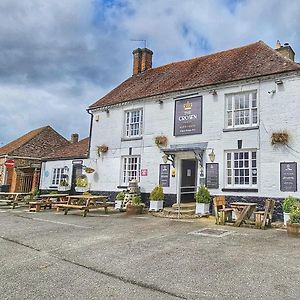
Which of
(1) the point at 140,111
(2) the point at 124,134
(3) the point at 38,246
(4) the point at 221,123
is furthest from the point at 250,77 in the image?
(3) the point at 38,246

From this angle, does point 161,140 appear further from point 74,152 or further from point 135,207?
point 74,152

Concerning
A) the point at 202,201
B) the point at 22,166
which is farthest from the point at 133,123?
the point at 22,166

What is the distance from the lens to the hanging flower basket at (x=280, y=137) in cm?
1272

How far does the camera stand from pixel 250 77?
13.9 metres

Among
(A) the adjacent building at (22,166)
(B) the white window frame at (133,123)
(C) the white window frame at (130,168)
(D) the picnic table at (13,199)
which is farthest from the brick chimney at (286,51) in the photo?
(A) the adjacent building at (22,166)

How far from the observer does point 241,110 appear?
564 inches

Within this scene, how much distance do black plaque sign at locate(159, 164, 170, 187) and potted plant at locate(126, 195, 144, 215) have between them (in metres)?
1.52

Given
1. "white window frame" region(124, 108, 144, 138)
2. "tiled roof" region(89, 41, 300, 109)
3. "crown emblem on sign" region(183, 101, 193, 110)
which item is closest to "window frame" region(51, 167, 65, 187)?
"tiled roof" region(89, 41, 300, 109)

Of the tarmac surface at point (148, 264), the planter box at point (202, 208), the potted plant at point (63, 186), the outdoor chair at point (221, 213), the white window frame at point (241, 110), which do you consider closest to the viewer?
the tarmac surface at point (148, 264)

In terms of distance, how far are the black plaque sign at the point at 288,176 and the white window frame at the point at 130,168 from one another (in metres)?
7.65

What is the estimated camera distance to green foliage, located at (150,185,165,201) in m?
15.4

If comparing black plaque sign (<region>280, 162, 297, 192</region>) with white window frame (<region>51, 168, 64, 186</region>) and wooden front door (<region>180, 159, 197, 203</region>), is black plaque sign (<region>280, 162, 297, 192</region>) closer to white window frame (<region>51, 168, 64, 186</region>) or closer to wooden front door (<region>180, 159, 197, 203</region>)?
wooden front door (<region>180, 159, 197, 203</region>)

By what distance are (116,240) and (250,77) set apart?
9555mm

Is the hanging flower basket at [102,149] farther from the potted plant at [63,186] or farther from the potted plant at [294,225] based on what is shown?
the potted plant at [294,225]
